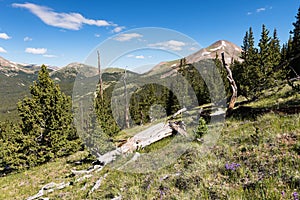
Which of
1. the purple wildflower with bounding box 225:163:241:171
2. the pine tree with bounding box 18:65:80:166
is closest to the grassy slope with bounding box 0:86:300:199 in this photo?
the purple wildflower with bounding box 225:163:241:171

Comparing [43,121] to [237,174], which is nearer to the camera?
[237,174]

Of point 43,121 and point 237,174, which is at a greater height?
point 237,174

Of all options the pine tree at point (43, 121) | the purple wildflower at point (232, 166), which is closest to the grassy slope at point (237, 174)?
the purple wildflower at point (232, 166)

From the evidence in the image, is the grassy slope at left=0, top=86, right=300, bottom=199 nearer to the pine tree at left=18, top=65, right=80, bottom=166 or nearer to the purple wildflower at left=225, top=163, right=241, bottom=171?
the purple wildflower at left=225, top=163, right=241, bottom=171

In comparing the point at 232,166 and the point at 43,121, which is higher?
the point at 232,166

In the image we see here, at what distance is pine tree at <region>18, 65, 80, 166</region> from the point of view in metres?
22.8

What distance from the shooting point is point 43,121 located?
2397 centimetres

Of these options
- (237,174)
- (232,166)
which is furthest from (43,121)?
(237,174)

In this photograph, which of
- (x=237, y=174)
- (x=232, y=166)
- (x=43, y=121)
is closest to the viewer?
(x=237, y=174)

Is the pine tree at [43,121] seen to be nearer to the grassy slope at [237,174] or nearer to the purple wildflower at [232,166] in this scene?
the grassy slope at [237,174]

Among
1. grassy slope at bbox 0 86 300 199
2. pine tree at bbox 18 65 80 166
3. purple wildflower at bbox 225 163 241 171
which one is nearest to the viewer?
grassy slope at bbox 0 86 300 199

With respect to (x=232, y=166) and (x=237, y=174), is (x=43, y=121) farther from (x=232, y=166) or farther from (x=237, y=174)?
(x=237, y=174)

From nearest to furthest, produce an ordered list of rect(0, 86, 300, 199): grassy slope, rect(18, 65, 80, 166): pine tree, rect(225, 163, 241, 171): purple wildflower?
rect(0, 86, 300, 199): grassy slope < rect(225, 163, 241, 171): purple wildflower < rect(18, 65, 80, 166): pine tree

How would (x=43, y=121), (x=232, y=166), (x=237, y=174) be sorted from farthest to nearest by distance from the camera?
(x=43, y=121)
(x=232, y=166)
(x=237, y=174)
